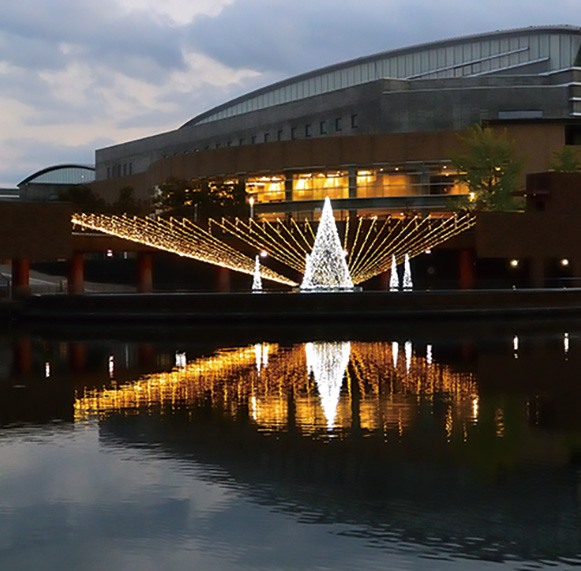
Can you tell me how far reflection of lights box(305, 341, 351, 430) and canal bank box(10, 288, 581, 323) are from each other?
8287mm

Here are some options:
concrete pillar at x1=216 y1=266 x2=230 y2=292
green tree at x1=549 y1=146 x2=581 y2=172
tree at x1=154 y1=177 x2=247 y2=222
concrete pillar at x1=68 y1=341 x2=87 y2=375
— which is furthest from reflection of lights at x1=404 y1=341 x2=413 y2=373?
tree at x1=154 y1=177 x2=247 y2=222

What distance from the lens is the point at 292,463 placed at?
13195 millimetres

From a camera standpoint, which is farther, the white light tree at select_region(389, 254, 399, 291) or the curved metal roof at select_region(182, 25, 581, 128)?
the curved metal roof at select_region(182, 25, 581, 128)

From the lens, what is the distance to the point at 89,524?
10469 millimetres

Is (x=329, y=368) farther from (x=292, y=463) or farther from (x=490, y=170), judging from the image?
(x=490, y=170)

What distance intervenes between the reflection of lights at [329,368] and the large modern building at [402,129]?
42.1 meters

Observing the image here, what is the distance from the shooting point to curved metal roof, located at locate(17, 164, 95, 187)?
140m

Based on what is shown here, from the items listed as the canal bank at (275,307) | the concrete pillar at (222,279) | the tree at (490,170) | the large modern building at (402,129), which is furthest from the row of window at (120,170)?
the canal bank at (275,307)

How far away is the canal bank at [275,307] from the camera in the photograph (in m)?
39.5

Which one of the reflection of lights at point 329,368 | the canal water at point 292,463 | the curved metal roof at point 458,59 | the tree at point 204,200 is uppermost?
the curved metal roof at point 458,59

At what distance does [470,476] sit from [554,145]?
63654mm

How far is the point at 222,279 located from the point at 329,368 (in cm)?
3440

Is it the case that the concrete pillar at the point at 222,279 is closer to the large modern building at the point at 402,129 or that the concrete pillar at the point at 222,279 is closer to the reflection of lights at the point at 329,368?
the large modern building at the point at 402,129

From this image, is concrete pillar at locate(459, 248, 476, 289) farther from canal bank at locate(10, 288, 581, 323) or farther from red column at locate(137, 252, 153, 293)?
red column at locate(137, 252, 153, 293)
